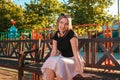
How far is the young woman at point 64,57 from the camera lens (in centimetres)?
487

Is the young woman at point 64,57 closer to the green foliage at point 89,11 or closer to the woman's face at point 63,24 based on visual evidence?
the woman's face at point 63,24

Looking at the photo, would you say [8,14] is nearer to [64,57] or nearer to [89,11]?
[89,11]

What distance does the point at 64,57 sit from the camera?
203 inches

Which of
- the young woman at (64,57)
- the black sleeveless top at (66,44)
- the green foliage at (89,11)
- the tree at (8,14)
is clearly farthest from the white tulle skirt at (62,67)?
the tree at (8,14)

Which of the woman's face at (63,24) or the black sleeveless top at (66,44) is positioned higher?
the woman's face at (63,24)

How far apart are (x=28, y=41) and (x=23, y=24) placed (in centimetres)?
2086

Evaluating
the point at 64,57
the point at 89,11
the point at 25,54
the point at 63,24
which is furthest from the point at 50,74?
the point at 89,11

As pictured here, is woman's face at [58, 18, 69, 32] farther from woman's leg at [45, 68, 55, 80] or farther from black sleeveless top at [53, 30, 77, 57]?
woman's leg at [45, 68, 55, 80]

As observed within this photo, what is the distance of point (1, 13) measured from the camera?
30094 mm

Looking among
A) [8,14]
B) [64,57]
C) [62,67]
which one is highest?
[64,57]

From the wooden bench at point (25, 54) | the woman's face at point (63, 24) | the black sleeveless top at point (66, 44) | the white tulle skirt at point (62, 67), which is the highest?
the woman's face at point (63, 24)

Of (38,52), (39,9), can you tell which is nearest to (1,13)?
(39,9)

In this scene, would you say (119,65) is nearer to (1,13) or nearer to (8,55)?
(8,55)

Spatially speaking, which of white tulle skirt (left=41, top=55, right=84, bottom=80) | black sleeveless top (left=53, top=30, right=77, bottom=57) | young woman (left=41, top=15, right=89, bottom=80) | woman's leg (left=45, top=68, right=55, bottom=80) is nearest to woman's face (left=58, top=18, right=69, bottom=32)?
young woman (left=41, top=15, right=89, bottom=80)
